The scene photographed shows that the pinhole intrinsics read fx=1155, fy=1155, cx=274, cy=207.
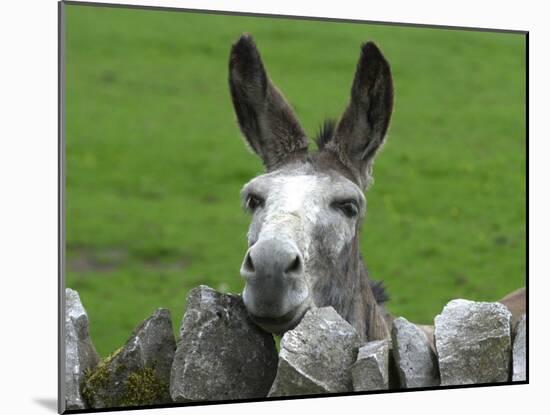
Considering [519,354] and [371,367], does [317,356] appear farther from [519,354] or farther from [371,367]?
[519,354]

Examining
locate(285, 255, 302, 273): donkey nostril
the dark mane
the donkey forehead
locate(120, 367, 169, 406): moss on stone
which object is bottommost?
locate(120, 367, 169, 406): moss on stone

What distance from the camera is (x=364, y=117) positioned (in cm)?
706

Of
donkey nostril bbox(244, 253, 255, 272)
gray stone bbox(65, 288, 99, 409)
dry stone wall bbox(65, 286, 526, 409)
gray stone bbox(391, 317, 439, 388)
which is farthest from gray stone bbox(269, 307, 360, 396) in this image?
gray stone bbox(65, 288, 99, 409)

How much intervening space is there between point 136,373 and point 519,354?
251 centimetres

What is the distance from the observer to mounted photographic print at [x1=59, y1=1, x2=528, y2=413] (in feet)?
21.7

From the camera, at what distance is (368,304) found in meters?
7.12

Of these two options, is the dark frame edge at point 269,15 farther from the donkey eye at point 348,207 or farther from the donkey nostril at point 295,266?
the donkey nostril at point 295,266

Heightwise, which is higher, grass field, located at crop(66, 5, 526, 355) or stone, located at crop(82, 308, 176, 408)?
grass field, located at crop(66, 5, 526, 355)

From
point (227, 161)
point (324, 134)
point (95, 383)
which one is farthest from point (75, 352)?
point (227, 161)

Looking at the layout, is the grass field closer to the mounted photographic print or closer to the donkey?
the mounted photographic print

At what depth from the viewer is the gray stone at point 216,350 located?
659 centimetres

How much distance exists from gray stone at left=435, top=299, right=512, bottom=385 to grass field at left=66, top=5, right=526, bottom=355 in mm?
6254

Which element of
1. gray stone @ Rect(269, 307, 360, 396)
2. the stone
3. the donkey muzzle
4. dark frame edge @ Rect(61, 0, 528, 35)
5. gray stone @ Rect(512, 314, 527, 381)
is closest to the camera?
the donkey muzzle

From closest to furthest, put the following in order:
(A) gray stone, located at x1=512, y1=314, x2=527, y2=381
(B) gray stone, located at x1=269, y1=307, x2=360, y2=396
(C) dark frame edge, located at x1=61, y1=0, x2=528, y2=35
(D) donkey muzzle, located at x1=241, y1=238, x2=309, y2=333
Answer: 1. (D) donkey muzzle, located at x1=241, y1=238, x2=309, y2=333
2. (B) gray stone, located at x1=269, y1=307, x2=360, y2=396
3. (C) dark frame edge, located at x1=61, y1=0, x2=528, y2=35
4. (A) gray stone, located at x1=512, y1=314, x2=527, y2=381
